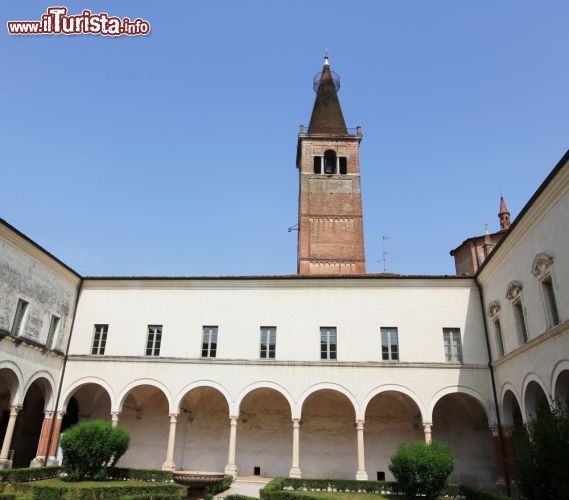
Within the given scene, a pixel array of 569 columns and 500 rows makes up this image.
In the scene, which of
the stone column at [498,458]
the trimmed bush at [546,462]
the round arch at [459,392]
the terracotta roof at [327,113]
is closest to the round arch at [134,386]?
the round arch at [459,392]

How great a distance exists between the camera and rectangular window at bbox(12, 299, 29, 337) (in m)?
18.7

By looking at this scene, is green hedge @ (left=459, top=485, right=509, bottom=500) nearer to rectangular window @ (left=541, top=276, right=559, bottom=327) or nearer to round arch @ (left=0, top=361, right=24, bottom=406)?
rectangular window @ (left=541, top=276, right=559, bottom=327)

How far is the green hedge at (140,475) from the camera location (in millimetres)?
18328

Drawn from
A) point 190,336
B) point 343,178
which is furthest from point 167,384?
point 343,178

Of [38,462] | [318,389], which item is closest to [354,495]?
[318,389]

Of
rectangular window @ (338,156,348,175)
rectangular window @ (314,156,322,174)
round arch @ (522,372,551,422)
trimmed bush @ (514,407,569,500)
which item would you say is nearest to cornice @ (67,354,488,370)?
round arch @ (522,372,551,422)

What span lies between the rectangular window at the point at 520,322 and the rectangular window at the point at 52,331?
60.6 ft

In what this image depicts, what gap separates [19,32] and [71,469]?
14.8 metres

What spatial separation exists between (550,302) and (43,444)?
19.9 m

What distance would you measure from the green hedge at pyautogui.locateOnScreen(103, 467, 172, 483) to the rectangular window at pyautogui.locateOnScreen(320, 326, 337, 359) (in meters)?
7.66

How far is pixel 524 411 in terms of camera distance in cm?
1602

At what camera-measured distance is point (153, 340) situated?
21984 millimetres

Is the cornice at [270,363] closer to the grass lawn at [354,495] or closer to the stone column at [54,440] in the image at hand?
the stone column at [54,440]

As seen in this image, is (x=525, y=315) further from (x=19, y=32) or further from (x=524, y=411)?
(x=19, y=32)
